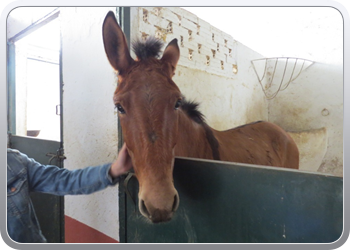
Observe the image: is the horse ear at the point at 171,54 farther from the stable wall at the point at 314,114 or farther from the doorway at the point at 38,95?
the stable wall at the point at 314,114

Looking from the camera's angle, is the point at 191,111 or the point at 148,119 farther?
the point at 191,111

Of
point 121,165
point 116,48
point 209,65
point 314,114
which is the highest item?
point 209,65

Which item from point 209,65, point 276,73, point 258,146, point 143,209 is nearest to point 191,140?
point 143,209

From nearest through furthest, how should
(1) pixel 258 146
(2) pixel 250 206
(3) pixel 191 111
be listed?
(2) pixel 250 206, (3) pixel 191 111, (1) pixel 258 146

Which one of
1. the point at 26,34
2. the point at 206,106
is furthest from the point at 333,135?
the point at 26,34

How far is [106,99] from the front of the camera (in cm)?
116

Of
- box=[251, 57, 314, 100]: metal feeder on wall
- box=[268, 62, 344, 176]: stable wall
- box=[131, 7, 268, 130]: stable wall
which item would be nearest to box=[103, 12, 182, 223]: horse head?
box=[131, 7, 268, 130]: stable wall

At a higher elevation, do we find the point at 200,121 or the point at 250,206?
the point at 200,121

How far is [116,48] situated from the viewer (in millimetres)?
902

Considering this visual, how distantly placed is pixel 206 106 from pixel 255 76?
1.60m

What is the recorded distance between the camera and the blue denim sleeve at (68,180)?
83 centimetres

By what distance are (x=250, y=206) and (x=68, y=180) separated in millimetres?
719

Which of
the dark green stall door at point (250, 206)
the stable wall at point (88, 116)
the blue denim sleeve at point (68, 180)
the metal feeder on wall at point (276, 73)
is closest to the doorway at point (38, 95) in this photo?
the stable wall at point (88, 116)

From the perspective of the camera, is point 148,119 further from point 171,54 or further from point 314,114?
point 314,114
